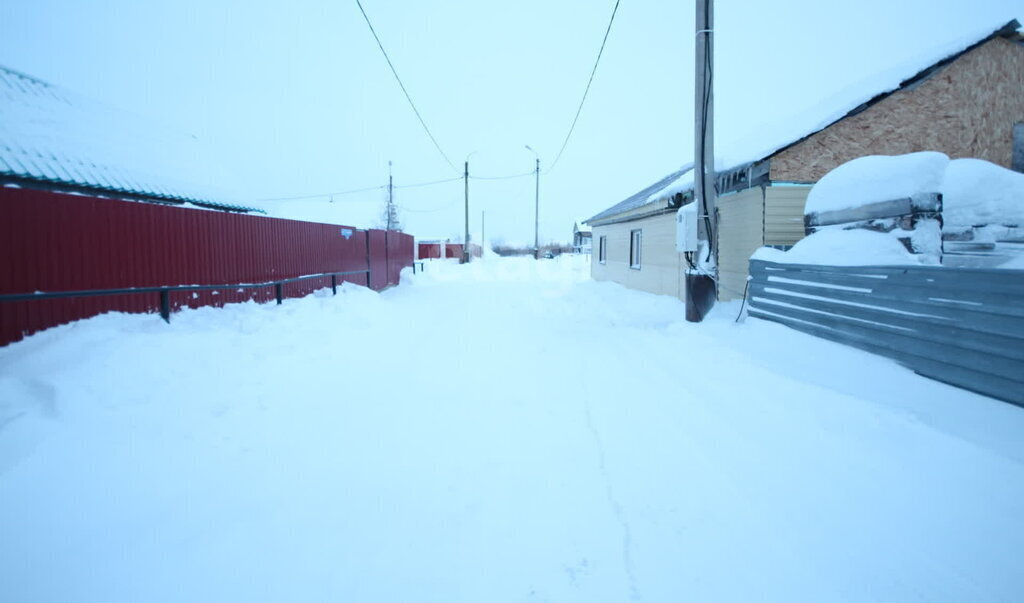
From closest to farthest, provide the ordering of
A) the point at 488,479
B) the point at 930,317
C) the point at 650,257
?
the point at 488,479 → the point at 930,317 → the point at 650,257

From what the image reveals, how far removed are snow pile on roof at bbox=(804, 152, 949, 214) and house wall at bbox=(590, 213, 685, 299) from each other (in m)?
5.64

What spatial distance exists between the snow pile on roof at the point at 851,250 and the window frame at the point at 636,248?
33.3 ft

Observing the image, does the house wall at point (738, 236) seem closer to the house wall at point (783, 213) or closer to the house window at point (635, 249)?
the house wall at point (783, 213)

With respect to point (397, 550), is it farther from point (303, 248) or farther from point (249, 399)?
point (303, 248)

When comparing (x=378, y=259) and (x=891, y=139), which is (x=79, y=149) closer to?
(x=378, y=259)

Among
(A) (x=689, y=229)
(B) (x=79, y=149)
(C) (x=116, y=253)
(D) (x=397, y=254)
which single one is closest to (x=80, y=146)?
(B) (x=79, y=149)

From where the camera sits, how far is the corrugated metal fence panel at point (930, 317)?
397 cm

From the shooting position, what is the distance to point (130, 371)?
4.70 metres

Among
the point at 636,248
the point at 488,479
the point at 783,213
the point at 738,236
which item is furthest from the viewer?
the point at 636,248

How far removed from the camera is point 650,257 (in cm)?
1609

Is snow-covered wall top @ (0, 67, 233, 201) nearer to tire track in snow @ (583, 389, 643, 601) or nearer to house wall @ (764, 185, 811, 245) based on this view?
tire track in snow @ (583, 389, 643, 601)

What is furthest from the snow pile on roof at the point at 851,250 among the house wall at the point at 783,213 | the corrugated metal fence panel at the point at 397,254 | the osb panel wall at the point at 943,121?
the corrugated metal fence panel at the point at 397,254

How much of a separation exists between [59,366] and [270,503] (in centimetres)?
301

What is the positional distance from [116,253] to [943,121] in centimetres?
1512
